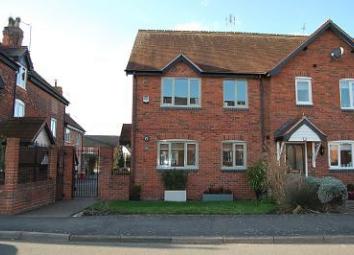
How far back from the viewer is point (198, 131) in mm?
19781

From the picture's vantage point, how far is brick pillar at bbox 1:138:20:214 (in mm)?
13766

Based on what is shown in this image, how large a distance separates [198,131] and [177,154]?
147cm

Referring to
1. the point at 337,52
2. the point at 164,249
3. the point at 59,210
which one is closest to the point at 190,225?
the point at 164,249

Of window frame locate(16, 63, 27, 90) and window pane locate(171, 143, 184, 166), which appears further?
window frame locate(16, 63, 27, 90)

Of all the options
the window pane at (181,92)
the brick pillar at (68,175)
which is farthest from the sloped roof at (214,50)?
the brick pillar at (68,175)

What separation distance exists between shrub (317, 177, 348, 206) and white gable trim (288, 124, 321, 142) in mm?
4301

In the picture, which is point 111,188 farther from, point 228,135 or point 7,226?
point 7,226

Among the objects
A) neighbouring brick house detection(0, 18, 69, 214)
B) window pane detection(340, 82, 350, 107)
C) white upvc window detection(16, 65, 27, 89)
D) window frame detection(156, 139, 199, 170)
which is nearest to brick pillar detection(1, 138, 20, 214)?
neighbouring brick house detection(0, 18, 69, 214)

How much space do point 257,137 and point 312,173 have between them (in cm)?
308

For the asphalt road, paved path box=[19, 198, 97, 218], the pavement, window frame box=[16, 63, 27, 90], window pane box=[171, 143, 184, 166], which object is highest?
window frame box=[16, 63, 27, 90]

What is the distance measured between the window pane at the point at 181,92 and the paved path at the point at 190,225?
7.78 metres

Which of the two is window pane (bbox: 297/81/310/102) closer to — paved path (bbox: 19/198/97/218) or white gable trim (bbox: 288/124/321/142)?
white gable trim (bbox: 288/124/321/142)

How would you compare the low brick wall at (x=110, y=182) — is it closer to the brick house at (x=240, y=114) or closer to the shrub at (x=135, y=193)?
the shrub at (x=135, y=193)

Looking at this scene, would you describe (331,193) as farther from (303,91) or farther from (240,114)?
(303,91)
